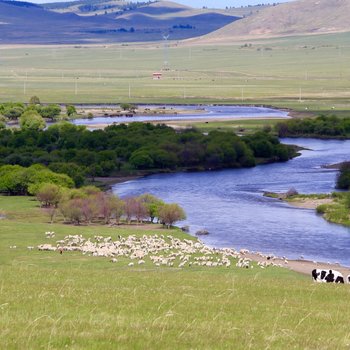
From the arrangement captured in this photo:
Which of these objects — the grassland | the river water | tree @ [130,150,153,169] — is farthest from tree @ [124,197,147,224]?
the river water

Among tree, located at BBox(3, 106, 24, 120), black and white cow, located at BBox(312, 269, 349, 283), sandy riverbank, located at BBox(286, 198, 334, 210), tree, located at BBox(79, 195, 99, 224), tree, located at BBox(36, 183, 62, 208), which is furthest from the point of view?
tree, located at BBox(3, 106, 24, 120)

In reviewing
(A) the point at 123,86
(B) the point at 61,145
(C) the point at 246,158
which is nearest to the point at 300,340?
(C) the point at 246,158

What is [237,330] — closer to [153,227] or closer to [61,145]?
[153,227]

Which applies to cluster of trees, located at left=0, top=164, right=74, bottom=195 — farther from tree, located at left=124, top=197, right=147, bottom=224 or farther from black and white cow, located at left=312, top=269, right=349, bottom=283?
black and white cow, located at left=312, top=269, right=349, bottom=283

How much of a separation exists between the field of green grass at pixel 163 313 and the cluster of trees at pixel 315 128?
234 feet

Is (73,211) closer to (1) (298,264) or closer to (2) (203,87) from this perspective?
(1) (298,264)

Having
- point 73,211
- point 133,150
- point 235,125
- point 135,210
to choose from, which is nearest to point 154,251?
point 73,211

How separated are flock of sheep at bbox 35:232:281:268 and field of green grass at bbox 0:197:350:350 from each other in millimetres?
13940

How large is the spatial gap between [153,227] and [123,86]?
119395mm

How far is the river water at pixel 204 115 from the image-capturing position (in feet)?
331

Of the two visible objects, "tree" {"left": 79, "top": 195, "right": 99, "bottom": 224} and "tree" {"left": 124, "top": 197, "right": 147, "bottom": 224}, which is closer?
"tree" {"left": 79, "top": 195, "right": 99, "bottom": 224}

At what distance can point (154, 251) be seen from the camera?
113 feet

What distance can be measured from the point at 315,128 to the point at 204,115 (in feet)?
67.7

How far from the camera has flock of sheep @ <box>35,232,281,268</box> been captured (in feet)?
103
